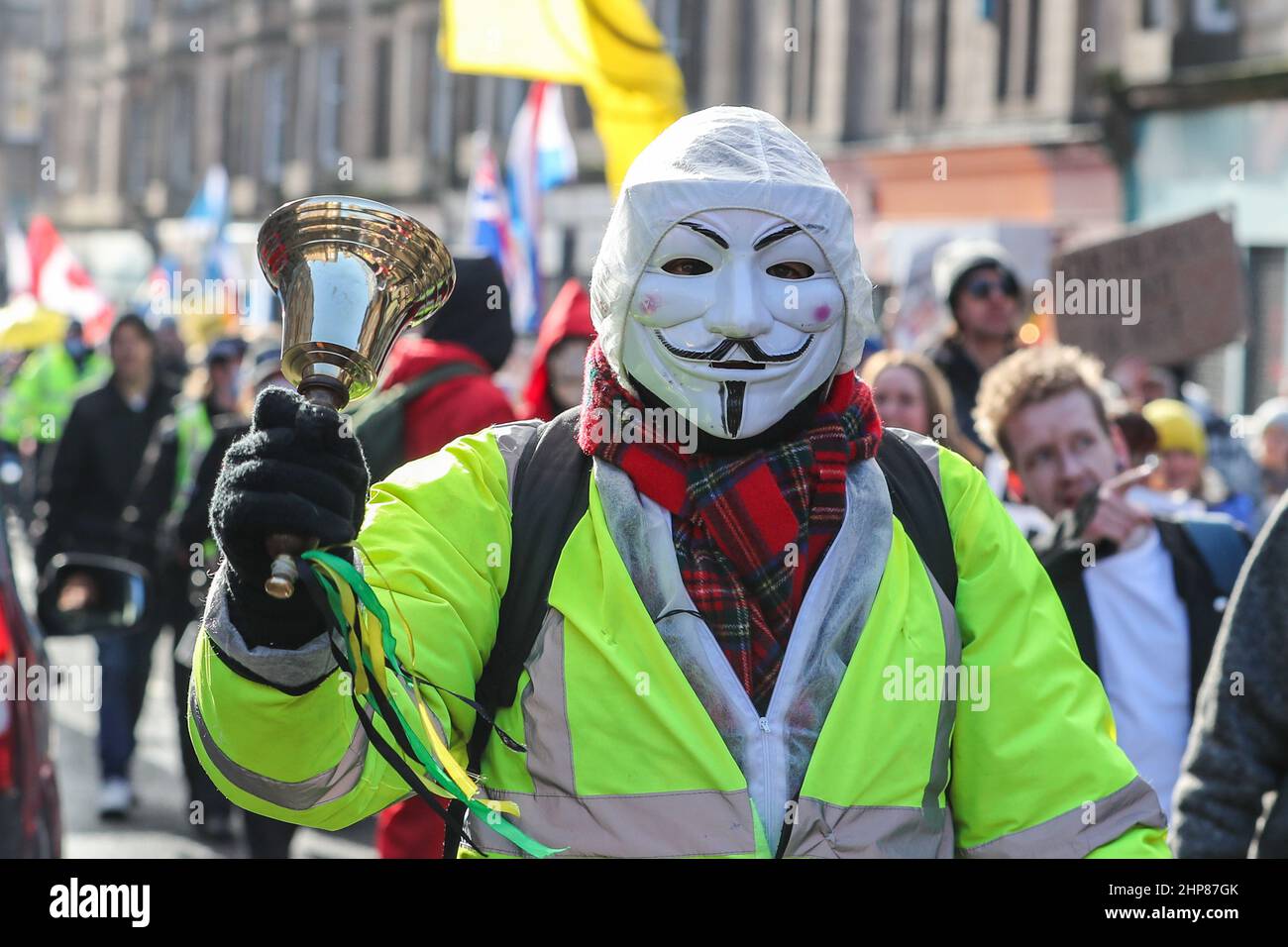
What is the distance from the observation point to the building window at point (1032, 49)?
20766 mm

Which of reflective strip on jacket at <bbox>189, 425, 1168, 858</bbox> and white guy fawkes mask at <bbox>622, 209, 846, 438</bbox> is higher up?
white guy fawkes mask at <bbox>622, 209, 846, 438</bbox>

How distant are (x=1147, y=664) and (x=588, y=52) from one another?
486 cm

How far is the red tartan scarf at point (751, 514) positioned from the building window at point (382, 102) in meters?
34.2

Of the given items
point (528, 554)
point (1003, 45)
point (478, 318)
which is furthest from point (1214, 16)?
point (528, 554)

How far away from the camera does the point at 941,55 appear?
22.3 metres

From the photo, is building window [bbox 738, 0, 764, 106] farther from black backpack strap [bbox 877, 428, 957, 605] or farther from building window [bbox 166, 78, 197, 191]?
→ black backpack strap [bbox 877, 428, 957, 605]

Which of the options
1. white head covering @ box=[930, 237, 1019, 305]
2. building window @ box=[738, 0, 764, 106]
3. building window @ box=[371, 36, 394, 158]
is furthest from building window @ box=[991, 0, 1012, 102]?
building window @ box=[371, 36, 394, 158]

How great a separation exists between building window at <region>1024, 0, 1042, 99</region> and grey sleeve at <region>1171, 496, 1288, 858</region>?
1795 centimetres

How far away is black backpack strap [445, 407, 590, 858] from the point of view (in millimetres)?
2672

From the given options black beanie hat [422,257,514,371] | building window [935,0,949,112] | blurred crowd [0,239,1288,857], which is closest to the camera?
blurred crowd [0,239,1288,857]

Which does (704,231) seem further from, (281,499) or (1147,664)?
(1147,664)

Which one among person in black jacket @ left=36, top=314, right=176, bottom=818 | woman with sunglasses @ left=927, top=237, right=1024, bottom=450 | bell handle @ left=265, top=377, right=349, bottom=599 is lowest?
person in black jacket @ left=36, top=314, right=176, bottom=818

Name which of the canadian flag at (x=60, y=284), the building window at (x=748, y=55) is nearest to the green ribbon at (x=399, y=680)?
the canadian flag at (x=60, y=284)
